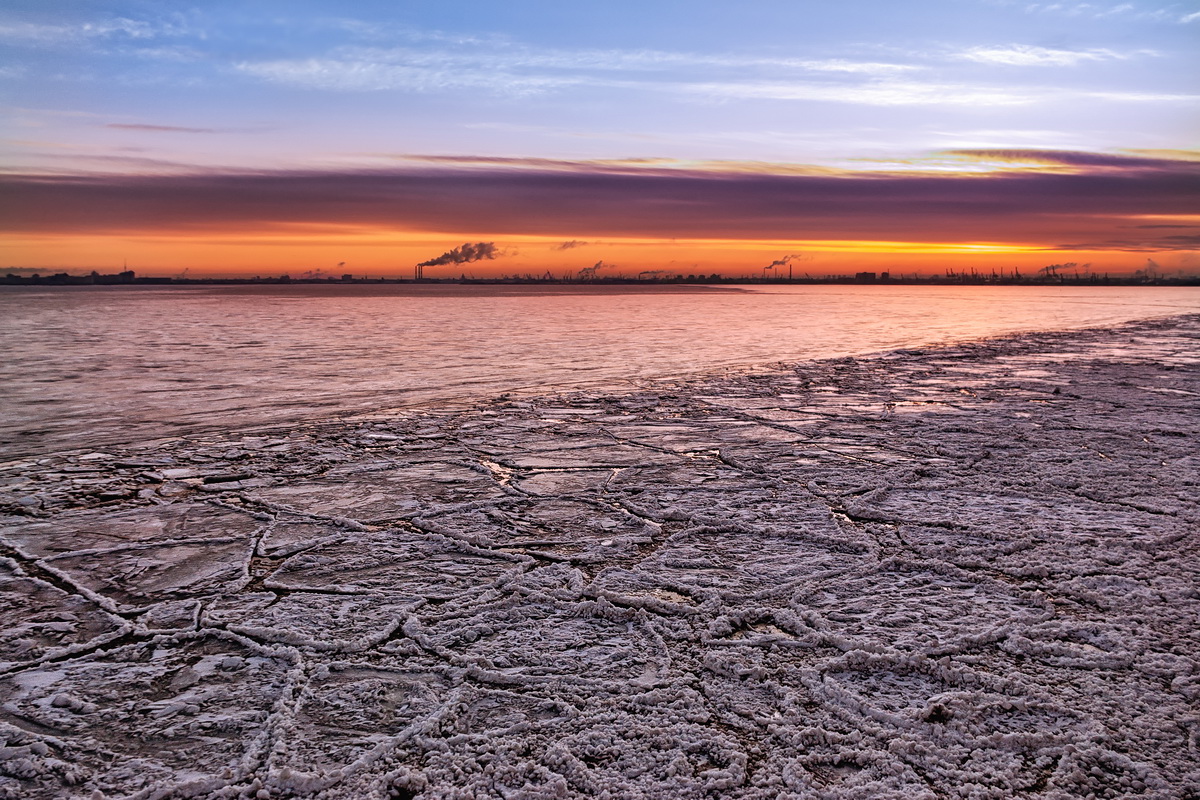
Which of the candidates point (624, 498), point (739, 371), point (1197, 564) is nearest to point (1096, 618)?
point (1197, 564)

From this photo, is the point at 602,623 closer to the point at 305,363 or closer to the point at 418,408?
the point at 418,408

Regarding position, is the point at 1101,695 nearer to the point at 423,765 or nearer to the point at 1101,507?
the point at 423,765

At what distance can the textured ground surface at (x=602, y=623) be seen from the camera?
1.54 metres

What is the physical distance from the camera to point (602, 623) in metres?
2.18

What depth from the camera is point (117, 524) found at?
118 inches

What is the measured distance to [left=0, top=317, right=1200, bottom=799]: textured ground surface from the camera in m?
1.54

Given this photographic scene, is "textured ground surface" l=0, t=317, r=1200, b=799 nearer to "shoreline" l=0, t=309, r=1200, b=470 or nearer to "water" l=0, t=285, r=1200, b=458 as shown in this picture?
"shoreline" l=0, t=309, r=1200, b=470

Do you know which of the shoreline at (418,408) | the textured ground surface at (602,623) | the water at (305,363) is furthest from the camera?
the water at (305,363)

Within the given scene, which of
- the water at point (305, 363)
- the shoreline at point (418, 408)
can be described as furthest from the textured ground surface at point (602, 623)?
the water at point (305, 363)

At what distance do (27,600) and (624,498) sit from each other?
6.79ft

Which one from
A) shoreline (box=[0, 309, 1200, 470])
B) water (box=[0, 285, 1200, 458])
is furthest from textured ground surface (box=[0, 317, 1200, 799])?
water (box=[0, 285, 1200, 458])

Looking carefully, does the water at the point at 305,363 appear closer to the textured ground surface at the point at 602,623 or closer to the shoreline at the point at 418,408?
the shoreline at the point at 418,408

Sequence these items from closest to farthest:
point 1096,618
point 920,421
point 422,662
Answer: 1. point 422,662
2. point 1096,618
3. point 920,421

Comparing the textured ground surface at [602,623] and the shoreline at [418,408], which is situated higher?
the shoreline at [418,408]
